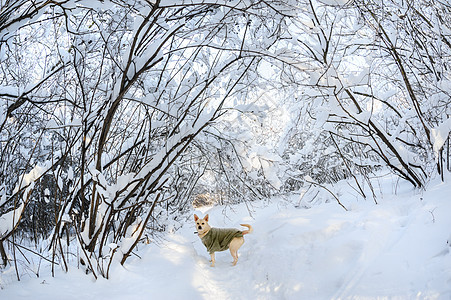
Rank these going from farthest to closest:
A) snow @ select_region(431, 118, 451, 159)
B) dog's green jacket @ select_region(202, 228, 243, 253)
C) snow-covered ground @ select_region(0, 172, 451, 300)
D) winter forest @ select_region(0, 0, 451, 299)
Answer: dog's green jacket @ select_region(202, 228, 243, 253), snow @ select_region(431, 118, 451, 159), winter forest @ select_region(0, 0, 451, 299), snow-covered ground @ select_region(0, 172, 451, 300)

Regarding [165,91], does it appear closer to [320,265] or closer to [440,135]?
[320,265]

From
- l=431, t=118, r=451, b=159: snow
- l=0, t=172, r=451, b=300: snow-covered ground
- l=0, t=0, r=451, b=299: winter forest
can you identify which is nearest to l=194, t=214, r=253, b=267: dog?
l=0, t=172, r=451, b=300: snow-covered ground

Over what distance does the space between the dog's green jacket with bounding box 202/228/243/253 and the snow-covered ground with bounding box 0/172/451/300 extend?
0.77 feet

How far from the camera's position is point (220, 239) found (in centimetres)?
338

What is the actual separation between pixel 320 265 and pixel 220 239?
129 cm

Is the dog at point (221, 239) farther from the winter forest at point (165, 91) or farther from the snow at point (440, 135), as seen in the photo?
the snow at point (440, 135)

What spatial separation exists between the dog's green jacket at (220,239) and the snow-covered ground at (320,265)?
235 mm

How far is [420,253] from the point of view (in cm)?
190

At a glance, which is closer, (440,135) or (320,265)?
(440,135)

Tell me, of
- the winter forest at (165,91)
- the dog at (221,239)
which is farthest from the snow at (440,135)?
the dog at (221,239)

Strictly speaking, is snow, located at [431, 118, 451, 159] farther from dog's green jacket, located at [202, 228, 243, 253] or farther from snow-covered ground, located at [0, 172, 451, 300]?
dog's green jacket, located at [202, 228, 243, 253]

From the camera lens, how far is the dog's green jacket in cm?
336

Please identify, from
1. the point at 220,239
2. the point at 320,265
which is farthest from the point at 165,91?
the point at 320,265

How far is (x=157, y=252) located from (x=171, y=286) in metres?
0.90
